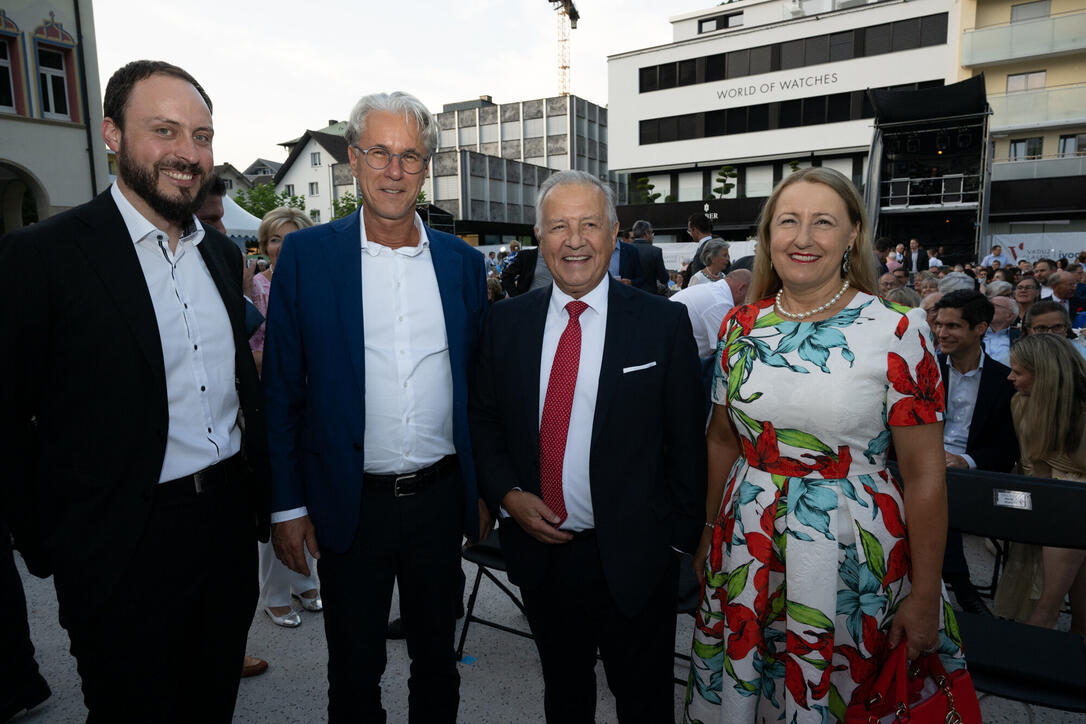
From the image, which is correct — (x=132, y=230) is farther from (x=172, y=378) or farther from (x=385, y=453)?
(x=385, y=453)

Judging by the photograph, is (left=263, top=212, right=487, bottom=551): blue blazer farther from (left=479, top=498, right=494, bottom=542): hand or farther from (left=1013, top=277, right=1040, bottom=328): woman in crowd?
(left=1013, top=277, right=1040, bottom=328): woman in crowd

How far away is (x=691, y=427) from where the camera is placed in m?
1.93

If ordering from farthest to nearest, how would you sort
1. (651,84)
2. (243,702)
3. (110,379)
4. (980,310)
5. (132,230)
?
(651,84) < (980,310) < (243,702) < (132,230) < (110,379)

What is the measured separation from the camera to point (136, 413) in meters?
1.68

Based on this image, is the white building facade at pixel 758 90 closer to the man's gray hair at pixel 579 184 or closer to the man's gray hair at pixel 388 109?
the man's gray hair at pixel 579 184

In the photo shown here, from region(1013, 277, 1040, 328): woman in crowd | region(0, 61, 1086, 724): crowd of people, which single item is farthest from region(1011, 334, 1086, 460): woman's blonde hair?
region(1013, 277, 1040, 328): woman in crowd

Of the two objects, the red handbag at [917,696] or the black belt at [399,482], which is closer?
the red handbag at [917,696]

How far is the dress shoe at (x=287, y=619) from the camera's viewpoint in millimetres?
3383

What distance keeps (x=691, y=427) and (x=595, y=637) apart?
2.52 ft

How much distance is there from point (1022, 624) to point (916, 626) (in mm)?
1034

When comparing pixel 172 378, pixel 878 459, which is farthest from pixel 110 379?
pixel 878 459

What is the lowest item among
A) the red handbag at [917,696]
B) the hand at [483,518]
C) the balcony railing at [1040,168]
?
the red handbag at [917,696]

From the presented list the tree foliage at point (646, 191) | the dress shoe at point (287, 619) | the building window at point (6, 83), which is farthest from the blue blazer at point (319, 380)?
the tree foliage at point (646, 191)

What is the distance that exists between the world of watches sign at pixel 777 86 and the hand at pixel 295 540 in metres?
32.3
